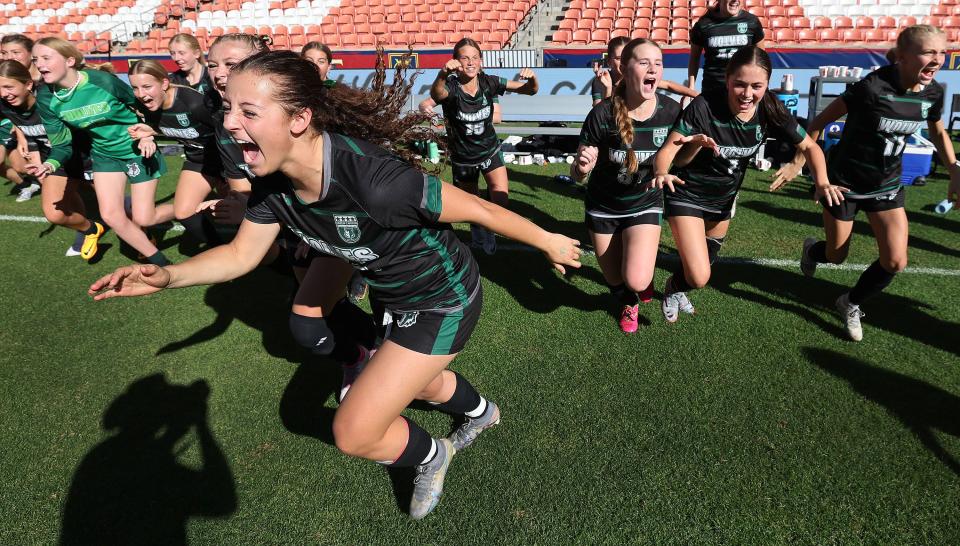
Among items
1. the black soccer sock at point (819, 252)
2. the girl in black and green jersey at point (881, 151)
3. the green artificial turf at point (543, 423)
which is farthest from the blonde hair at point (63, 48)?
the black soccer sock at point (819, 252)

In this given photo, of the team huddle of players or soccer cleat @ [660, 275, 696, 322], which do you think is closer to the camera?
the team huddle of players

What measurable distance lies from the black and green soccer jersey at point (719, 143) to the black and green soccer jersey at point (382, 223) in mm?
2157

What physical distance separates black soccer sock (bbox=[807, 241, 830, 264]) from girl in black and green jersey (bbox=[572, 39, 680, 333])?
4.86 ft

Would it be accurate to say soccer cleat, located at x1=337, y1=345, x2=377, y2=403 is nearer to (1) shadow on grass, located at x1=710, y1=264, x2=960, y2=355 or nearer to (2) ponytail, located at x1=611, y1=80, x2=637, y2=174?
(2) ponytail, located at x1=611, y1=80, x2=637, y2=174

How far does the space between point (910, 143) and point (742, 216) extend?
3.42 metres

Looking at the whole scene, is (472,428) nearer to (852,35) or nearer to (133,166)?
(133,166)

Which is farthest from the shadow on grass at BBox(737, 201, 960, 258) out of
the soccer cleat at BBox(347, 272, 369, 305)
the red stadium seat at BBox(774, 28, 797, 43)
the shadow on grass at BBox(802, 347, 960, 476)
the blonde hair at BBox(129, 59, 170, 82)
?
the red stadium seat at BBox(774, 28, 797, 43)

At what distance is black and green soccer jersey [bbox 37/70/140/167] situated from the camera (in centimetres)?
520

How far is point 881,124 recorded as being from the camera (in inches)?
164

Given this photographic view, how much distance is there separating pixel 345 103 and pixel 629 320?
276 centimetres

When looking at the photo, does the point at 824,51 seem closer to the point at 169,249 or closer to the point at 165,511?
the point at 169,249

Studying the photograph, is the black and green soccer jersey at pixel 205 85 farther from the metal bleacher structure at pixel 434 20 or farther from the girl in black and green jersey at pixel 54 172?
the metal bleacher structure at pixel 434 20

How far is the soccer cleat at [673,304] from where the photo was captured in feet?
15.5

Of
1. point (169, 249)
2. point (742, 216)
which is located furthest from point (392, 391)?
point (742, 216)
